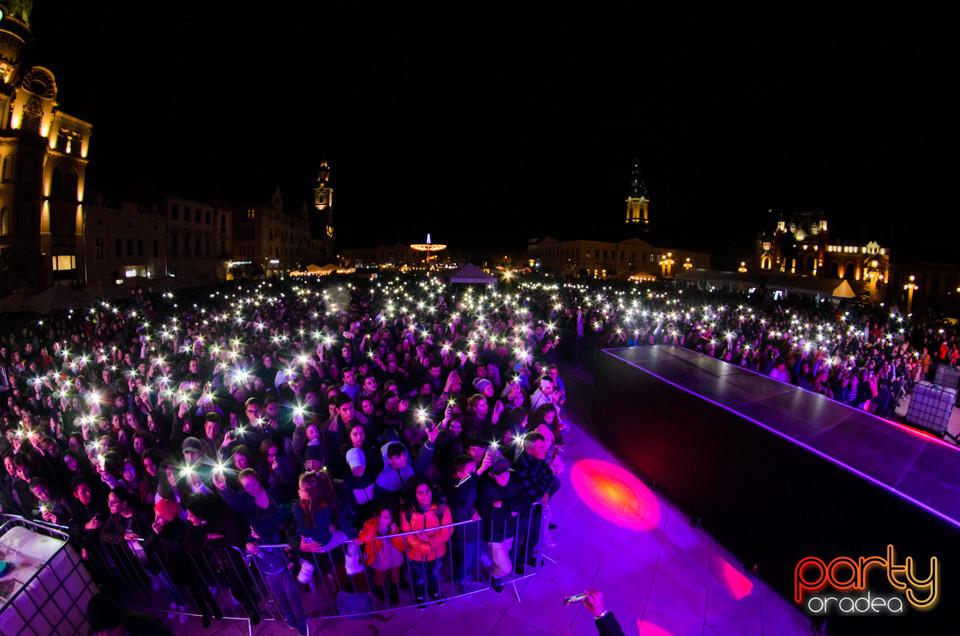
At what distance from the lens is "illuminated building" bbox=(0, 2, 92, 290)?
22.3 meters

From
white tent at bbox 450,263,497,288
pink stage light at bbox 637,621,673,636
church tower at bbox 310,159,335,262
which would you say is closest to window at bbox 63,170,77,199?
white tent at bbox 450,263,497,288

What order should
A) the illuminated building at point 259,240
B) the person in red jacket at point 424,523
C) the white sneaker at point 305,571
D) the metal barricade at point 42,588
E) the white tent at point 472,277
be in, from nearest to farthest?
the metal barricade at point 42,588, the person in red jacket at point 424,523, the white sneaker at point 305,571, the white tent at point 472,277, the illuminated building at point 259,240

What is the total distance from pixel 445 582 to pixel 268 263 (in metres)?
51.9

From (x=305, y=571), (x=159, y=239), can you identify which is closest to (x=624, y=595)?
(x=305, y=571)

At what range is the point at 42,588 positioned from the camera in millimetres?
3605

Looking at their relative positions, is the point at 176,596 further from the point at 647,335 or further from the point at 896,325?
the point at 896,325

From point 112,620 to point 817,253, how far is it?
88621 mm

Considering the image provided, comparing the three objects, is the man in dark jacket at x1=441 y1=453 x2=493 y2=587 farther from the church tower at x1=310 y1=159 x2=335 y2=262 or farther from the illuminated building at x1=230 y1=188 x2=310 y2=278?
the church tower at x1=310 y1=159 x2=335 y2=262

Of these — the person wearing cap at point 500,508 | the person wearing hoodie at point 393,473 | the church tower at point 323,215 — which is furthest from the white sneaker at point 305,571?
the church tower at point 323,215

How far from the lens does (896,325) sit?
649 inches

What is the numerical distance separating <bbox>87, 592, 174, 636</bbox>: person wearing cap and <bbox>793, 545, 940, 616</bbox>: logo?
18.9ft

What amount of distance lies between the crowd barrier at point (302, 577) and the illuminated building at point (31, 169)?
2733cm

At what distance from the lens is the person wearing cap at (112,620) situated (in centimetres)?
285

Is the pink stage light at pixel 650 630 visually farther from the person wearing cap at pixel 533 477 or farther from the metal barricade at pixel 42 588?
the metal barricade at pixel 42 588
